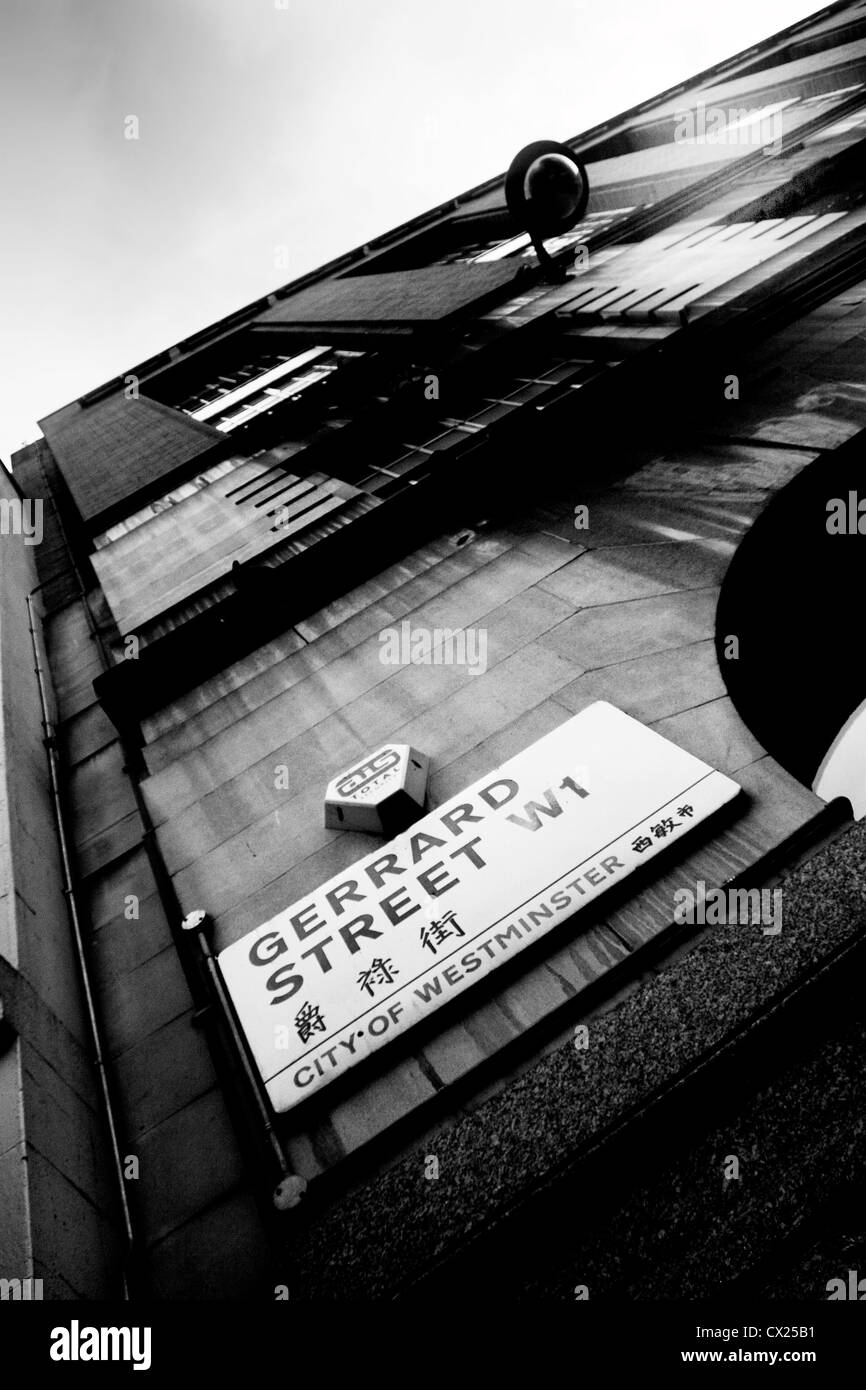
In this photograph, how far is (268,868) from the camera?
902 centimetres

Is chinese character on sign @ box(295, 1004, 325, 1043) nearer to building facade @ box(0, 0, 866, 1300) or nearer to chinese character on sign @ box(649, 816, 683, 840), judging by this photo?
building facade @ box(0, 0, 866, 1300)

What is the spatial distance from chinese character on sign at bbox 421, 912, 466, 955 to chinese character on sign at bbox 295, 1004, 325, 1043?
112 cm

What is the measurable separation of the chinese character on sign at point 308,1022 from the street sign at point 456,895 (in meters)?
0.01

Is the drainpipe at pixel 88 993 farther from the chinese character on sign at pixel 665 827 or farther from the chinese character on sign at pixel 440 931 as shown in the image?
the chinese character on sign at pixel 665 827

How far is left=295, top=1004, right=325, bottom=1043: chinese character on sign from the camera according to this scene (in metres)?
7.03

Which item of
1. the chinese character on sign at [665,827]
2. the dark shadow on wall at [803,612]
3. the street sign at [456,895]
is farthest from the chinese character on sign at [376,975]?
the dark shadow on wall at [803,612]

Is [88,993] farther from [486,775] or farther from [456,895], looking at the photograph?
[486,775]

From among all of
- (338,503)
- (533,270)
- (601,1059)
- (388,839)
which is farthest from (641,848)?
(533,270)

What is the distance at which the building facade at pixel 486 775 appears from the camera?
5.21 meters

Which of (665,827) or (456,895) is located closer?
(665,827)

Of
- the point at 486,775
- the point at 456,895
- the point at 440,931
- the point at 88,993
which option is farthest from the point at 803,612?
the point at 88,993

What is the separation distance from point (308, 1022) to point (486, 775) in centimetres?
300

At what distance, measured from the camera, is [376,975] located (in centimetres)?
711

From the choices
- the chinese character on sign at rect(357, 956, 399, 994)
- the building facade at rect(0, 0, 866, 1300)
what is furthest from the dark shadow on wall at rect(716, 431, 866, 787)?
the chinese character on sign at rect(357, 956, 399, 994)
